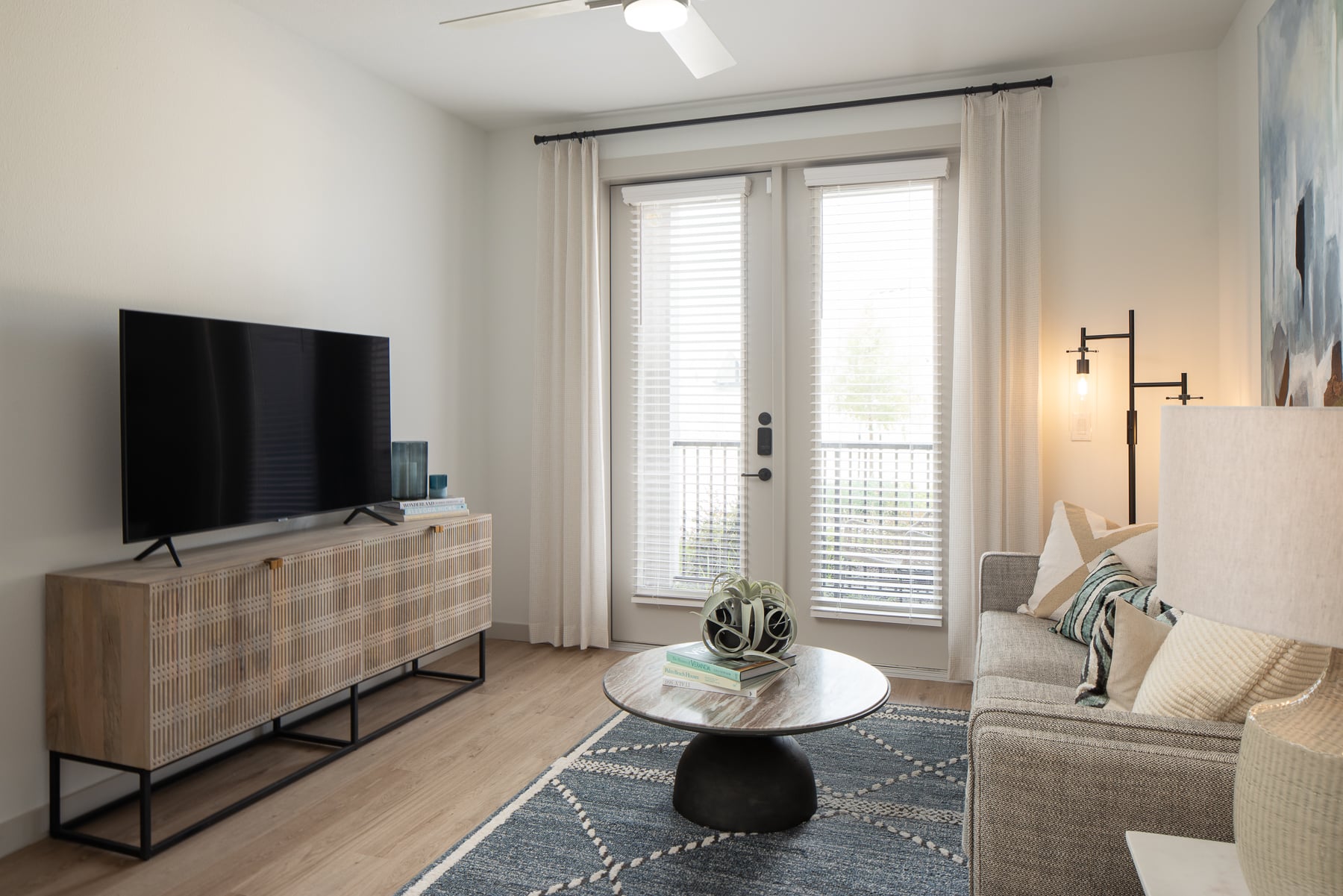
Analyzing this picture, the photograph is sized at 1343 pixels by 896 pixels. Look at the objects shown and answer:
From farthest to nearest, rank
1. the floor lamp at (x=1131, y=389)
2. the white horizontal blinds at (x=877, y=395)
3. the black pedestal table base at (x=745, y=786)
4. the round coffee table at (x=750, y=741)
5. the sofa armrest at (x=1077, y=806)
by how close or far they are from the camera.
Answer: the white horizontal blinds at (x=877, y=395) < the floor lamp at (x=1131, y=389) < the black pedestal table base at (x=745, y=786) < the round coffee table at (x=750, y=741) < the sofa armrest at (x=1077, y=806)

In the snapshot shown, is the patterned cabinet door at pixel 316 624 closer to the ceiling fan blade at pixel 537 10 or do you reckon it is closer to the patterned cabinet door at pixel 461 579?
the patterned cabinet door at pixel 461 579

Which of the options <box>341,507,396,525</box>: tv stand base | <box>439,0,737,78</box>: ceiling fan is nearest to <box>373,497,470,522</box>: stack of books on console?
<box>341,507,396,525</box>: tv stand base

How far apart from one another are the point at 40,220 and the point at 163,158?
50cm

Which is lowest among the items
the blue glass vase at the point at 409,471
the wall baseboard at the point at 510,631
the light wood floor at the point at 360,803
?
the light wood floor at the point at 360,803

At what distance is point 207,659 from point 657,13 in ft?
7.53

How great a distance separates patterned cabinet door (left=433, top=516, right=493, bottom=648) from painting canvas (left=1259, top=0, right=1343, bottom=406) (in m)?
3.04

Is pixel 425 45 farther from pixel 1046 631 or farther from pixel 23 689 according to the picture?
pixel 1046 631

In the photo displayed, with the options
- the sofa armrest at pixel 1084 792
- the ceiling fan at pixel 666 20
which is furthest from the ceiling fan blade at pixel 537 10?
the sofa armrest at pixel 1084 792

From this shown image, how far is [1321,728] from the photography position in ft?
3.47

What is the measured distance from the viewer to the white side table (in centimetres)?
118

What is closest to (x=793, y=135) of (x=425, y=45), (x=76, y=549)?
(x=425, y=45)

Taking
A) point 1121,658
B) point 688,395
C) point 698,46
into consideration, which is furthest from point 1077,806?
point 688,395

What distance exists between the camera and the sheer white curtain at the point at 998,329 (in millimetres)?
3756

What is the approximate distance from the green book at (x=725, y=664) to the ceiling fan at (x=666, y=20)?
6.20 feet
